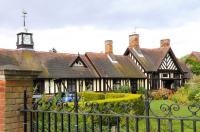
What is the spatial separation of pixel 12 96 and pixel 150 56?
117 feet

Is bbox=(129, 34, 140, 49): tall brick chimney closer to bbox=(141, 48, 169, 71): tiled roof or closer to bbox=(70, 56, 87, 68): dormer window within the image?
bbox=(141, 48, 169, 71): tiled roof

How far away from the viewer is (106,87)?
34.1 m

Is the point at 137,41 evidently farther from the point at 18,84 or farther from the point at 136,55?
the point at 18,84

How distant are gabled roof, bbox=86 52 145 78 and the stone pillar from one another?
28.4m

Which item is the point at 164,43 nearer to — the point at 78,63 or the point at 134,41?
the point at 134,41

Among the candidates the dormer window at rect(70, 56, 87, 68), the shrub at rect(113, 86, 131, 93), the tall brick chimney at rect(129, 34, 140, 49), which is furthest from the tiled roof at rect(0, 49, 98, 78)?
the tall brick chimney at rect(129, 34, 140, 49)

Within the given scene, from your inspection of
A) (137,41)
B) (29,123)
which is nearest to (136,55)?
(137,41)

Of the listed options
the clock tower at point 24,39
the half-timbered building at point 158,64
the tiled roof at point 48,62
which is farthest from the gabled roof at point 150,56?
the clock tower at point 24,39

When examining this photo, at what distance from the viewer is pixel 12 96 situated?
4.71m

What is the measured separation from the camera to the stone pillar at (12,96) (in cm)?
461

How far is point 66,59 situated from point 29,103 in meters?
27.9

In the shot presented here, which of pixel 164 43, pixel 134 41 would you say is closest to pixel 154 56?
pixel 164 43

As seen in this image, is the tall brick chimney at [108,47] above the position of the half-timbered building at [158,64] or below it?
above

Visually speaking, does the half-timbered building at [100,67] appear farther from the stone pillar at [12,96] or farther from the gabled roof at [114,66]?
the stone pillar at [12,96]
